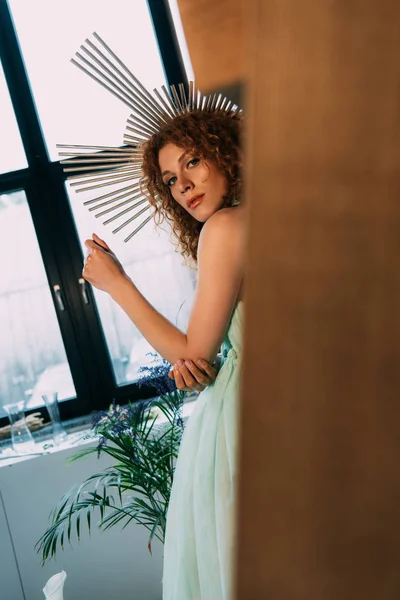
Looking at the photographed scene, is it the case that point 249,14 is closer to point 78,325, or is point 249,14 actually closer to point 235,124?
point 235,124

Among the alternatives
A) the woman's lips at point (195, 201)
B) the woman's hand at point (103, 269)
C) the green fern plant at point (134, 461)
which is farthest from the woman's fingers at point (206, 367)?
the green fern plant at point (134, 461)

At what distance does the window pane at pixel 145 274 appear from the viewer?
2836mm

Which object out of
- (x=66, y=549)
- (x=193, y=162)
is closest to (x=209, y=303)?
(x=193, y=162)

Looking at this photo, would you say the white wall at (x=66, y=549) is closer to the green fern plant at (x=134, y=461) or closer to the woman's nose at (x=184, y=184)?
the green fern plant at (x=134, y=461)

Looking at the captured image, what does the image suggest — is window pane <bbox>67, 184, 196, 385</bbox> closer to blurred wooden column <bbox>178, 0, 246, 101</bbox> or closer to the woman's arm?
the woman's arm

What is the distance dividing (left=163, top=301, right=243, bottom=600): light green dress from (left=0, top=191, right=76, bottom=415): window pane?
1632mm

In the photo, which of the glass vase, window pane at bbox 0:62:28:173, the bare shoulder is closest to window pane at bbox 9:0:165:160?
window pane at bbox 0:62:28:173

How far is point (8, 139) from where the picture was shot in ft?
9.50

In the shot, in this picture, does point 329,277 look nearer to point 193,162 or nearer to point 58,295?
point 193,162

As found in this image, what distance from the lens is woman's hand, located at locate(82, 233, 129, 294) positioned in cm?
125

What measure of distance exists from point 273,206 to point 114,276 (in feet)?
3.80

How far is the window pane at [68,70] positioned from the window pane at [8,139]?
0.13m

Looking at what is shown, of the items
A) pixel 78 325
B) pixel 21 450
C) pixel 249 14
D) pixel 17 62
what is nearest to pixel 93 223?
pixel 78 325

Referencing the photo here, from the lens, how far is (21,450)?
254cm
